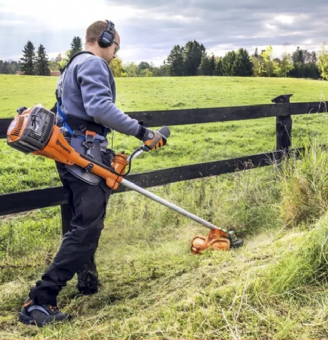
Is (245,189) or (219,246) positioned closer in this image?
(219,246)

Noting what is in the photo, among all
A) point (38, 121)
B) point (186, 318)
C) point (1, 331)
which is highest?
point (38, 121)

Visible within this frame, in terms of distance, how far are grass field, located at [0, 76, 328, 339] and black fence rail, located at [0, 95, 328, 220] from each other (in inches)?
8.5

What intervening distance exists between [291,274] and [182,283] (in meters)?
0.88

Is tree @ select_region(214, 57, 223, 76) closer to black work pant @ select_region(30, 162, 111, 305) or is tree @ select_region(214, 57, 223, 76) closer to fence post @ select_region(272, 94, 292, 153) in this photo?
fence post @ select_region(272, 94, 292, 153)

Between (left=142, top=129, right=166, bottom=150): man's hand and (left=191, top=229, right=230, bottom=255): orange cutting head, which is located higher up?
(left=142, top=129, right=166, bottom=150): man's hand

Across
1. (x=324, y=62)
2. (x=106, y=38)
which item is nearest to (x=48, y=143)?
(x=106, y=38)

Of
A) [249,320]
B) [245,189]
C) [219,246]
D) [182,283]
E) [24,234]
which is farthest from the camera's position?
[245,189]

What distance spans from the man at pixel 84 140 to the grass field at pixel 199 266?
0.24 m

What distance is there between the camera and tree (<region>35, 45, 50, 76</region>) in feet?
232

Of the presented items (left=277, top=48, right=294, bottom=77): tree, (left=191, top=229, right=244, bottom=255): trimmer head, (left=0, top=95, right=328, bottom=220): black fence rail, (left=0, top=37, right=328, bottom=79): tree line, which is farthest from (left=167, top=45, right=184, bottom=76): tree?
(left=191, top=229, right=244, bottom=255): trimmer head

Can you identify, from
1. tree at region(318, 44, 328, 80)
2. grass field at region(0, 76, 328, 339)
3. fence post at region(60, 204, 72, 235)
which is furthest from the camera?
tree at region(318, 44, 328, 80)

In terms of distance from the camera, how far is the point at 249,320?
8.44ft

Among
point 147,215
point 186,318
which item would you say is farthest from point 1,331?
point 147,215

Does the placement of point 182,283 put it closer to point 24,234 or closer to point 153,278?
point 153,278
